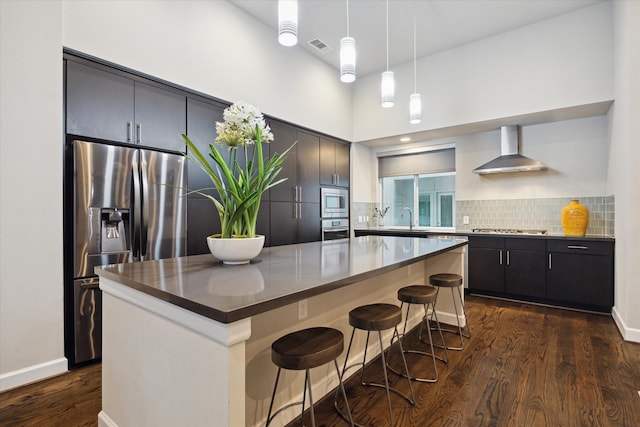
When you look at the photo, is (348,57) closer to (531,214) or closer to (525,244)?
(525,244)

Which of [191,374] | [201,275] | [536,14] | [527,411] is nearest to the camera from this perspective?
[191,374]

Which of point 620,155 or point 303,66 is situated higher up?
point 303,66

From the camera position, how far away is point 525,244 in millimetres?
4008

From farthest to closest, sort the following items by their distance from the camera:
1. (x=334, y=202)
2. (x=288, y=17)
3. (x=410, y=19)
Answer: (x=334, y=202)
(x=410, y=19)
(x=288, y=17)

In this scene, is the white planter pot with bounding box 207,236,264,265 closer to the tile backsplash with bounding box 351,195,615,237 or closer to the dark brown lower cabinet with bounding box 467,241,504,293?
the dark brown lower cabinet with bounding box 467,241,504,293

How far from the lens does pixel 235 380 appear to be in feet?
3.27

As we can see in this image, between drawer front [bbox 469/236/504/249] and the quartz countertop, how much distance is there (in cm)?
272

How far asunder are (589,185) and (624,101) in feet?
4.48

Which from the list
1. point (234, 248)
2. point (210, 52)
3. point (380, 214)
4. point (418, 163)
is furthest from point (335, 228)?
point (234, 248)

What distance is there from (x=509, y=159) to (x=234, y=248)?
13.6ft

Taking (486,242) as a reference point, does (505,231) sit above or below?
above

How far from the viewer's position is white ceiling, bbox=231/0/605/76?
354cm

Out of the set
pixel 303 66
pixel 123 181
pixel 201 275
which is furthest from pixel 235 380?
pixel 303 66

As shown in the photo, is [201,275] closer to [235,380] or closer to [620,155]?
[235,380]
